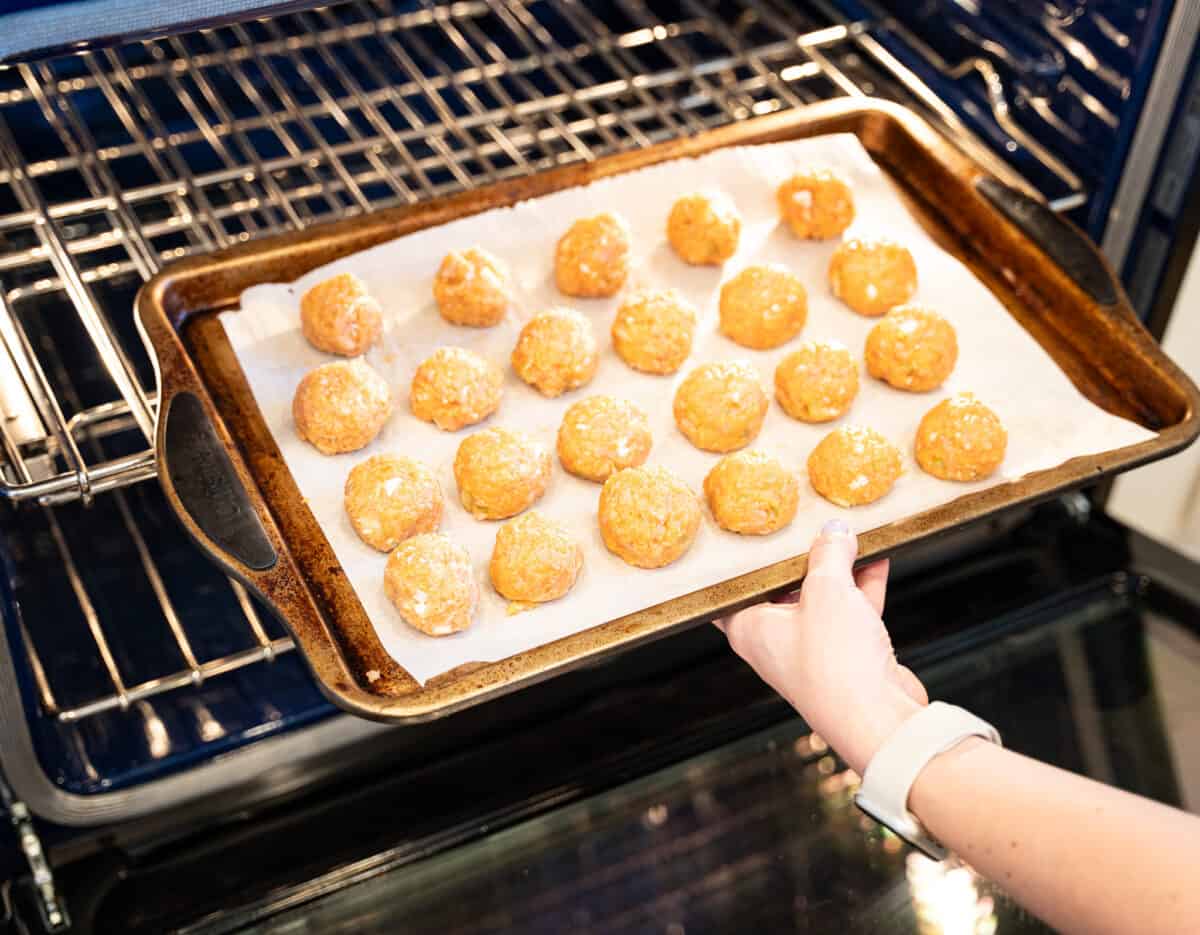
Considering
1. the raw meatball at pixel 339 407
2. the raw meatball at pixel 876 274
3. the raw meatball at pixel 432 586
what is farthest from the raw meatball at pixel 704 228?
the raw meatball at pixel 432 586

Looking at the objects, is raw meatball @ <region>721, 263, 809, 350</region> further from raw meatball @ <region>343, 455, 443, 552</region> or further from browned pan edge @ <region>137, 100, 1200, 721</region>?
raw meatball @ <region>343, 455, 443, 552</region>

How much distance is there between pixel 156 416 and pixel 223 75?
0.91 m

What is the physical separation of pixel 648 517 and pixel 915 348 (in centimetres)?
49

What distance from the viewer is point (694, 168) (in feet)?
6.21

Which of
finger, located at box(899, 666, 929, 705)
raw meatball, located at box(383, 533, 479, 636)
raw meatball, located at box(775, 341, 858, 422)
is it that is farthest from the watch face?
raw meatball, located at box(775, 341, 858, 422)

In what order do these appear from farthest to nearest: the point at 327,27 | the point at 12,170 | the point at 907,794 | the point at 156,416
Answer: the point at 327,27, the point at 12,170, the point at 156,416, the point at 907,794

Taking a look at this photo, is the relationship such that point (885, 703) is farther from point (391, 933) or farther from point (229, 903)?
point (229, 903)

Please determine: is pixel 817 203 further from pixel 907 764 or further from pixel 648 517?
pixel 907 764

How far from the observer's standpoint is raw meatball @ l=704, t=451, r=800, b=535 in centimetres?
146

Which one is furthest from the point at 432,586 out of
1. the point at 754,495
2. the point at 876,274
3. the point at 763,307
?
the point at 876,274

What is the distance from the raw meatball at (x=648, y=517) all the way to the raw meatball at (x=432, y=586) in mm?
186

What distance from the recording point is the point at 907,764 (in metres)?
1.17

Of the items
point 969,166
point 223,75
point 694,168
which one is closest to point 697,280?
point 694,168

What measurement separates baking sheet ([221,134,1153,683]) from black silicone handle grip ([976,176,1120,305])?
107 millimetres
